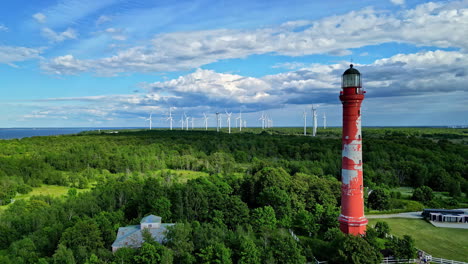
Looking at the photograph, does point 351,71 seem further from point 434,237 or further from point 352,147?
point 434,237

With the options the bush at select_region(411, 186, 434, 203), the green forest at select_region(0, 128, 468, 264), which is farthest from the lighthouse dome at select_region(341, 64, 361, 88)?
the bush at select_region(411, 186, 434, 203)

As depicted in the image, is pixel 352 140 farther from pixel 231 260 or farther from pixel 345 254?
pixel 231 260

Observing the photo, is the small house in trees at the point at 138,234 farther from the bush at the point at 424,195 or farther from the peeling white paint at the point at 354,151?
the bush at the point at 424,195

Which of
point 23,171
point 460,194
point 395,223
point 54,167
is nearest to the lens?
point 395,223

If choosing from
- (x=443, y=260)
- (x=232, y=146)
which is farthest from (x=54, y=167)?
(x=443, y=260)

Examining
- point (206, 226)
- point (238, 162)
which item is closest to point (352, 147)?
point (206, 226)

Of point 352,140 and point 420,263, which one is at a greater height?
point 352,140

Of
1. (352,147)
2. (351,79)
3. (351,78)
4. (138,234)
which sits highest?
(351,78)
